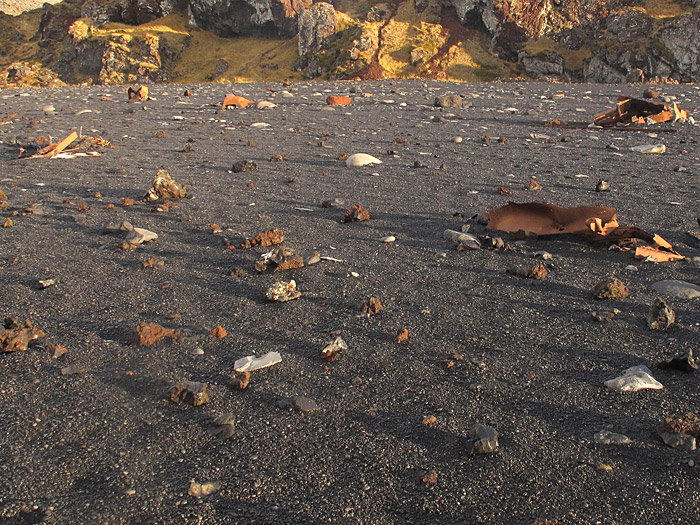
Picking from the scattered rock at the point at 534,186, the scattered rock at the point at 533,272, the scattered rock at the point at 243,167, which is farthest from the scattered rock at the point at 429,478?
the scattered rock at the point at 243,167

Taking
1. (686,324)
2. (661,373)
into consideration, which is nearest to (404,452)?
(661,373)

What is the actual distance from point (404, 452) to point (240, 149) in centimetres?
607

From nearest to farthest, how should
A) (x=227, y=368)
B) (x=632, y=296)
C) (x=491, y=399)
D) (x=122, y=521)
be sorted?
1. (x=122, y=521)
2. (x=491, y=399)
3. (x=227, y=368)
4. (x=632, y=296)

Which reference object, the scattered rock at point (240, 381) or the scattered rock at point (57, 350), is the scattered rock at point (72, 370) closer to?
the scattered rock at point (57, 350)

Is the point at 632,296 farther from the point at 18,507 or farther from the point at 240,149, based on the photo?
the point at 240,149

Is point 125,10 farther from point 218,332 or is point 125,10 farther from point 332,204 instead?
point 218,332

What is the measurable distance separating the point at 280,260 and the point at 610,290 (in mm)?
1781

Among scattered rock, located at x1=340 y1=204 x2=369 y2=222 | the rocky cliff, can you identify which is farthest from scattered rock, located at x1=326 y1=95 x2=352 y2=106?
the rocky cliff

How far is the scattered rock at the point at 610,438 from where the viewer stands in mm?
1856

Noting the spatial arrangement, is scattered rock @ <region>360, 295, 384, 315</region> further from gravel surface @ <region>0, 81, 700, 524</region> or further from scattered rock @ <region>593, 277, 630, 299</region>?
scattered rock @ <region>593, 277, 630, 299</region>

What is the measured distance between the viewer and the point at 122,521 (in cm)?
158

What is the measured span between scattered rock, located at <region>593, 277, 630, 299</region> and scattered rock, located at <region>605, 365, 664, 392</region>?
0.71 meters

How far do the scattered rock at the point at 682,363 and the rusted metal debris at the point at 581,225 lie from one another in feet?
4.10

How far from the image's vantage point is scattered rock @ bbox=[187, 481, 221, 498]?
167cm
